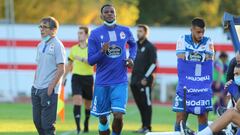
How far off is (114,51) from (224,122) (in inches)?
97.8

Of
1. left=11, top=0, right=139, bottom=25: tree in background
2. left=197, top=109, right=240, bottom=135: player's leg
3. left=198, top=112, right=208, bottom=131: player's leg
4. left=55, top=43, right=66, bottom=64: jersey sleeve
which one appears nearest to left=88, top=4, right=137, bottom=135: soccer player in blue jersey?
left=55, top=43, right=66, bottom=64: jersey sleeve

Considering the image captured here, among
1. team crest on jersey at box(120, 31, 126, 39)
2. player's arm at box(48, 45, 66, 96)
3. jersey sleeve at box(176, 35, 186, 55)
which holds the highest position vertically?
team crest on jersey at box(120, 31, 126, 39)

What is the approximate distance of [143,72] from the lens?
59.1 ft

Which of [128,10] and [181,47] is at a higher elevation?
[128,10]

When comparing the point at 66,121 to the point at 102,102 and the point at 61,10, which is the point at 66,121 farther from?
the point at 61,10

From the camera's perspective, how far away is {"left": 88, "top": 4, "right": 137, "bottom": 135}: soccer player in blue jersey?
43.6ft

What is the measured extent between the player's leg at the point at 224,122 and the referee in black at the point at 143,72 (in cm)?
595

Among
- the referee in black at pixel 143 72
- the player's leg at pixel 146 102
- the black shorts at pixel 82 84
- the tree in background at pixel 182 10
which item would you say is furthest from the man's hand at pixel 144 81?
the tree in background at pixel 182 10

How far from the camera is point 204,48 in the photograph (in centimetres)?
1308

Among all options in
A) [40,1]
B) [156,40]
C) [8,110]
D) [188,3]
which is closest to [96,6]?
[40,1]

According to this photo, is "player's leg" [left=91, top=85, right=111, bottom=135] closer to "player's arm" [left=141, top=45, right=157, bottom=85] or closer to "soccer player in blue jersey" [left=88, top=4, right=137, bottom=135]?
"soccer player in blue jersey" [left=88, top=4, right=137, bottom=135]

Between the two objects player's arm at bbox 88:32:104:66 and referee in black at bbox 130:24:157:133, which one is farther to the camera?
referee in black at bbox 130:24:157:133

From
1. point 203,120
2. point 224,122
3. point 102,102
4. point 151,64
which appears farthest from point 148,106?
point 224,122

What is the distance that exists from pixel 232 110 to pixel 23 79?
60.9ft
